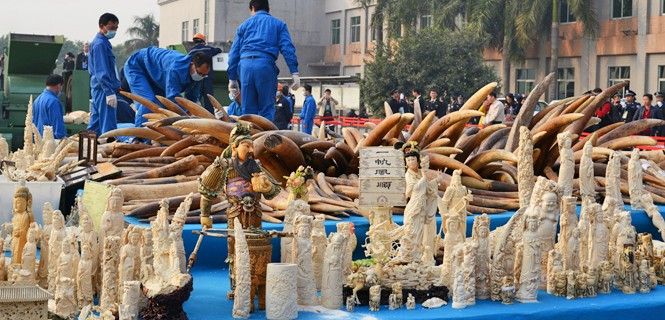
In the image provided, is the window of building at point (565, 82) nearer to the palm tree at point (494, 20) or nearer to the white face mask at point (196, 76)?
the palm tree at point (494, 20)

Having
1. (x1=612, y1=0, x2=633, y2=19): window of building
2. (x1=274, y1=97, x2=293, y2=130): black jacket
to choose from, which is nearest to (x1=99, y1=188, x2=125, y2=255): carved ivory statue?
(x1=274, y1=97, x2=293, y2=130): black jacket

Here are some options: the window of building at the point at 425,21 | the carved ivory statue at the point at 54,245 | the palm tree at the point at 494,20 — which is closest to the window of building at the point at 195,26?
the window of building at the point at 425,21

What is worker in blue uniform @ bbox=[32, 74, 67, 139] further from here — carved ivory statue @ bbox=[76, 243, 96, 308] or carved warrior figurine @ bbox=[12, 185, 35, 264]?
carved ivory statue @ bbox=[76, 243, 96, 308]

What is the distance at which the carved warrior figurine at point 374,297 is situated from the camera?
245 inches

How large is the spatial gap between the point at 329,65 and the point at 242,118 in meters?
45.1

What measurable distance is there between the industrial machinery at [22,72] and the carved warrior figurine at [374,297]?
1105 cm

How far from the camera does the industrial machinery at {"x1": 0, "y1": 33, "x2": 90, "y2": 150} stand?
16.8 meters

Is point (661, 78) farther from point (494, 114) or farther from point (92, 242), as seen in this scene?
point (92, 242)

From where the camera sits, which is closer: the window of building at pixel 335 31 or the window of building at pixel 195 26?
the window of building at pixel 335 31

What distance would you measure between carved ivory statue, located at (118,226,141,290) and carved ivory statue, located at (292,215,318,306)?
78 centimetres

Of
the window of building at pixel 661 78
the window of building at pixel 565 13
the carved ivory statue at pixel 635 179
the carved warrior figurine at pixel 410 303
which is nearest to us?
the carved warrior figurine at pixel 410 303

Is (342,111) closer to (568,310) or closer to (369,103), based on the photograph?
(369,103)

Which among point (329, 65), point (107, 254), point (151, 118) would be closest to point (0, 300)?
point (107, 254)

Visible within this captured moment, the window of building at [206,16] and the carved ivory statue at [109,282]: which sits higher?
the window of building at [206,16]
